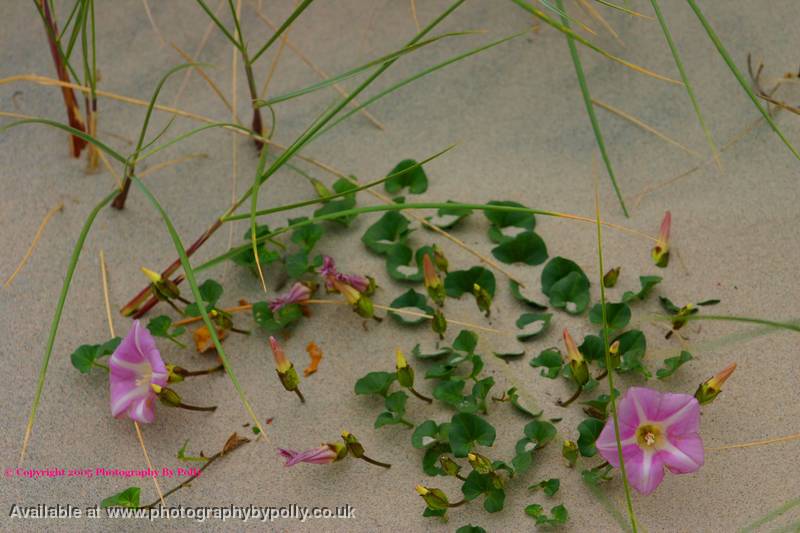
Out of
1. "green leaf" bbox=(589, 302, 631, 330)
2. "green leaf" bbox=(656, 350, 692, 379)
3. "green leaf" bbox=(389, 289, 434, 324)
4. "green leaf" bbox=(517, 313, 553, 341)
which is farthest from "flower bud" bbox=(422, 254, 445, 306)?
"green leaf" bbox=(656, 350, 692, 379)

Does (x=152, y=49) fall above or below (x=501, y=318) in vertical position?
above

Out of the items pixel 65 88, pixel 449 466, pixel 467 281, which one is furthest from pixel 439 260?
pixel 65 88

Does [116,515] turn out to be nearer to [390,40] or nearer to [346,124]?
[346,124]

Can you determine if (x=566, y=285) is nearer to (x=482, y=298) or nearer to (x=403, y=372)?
(x=482, y=298)

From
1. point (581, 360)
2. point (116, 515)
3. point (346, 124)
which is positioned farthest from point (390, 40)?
point (116, 515)

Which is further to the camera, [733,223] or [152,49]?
[152,49]

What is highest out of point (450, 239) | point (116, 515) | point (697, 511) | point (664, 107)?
point (664, 107)

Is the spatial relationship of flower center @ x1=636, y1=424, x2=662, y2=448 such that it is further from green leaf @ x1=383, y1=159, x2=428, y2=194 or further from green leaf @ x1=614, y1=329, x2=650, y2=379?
green leaf @ x1=383, y1=159, x2=428, y2=194
